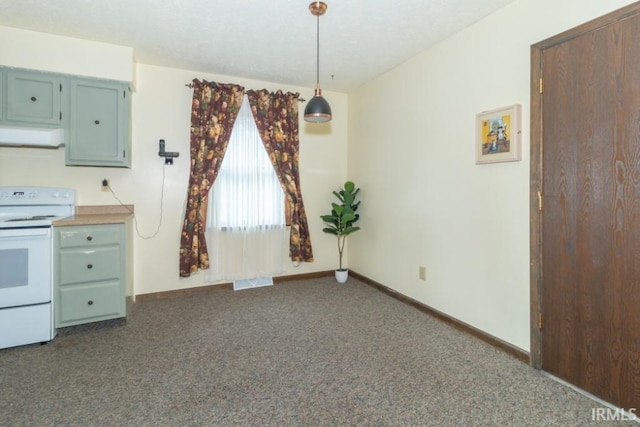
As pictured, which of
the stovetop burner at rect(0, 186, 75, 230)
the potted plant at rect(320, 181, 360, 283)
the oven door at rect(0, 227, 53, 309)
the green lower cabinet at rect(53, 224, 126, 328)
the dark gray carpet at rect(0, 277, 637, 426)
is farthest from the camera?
the potted plant at rect(320, 181, 360, 283)

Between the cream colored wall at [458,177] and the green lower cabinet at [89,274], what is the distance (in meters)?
2.77

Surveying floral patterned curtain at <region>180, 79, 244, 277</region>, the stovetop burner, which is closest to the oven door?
the stovetop burner

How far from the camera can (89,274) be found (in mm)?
2701

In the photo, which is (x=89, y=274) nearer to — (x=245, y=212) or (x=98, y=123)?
(x=98, y=123)

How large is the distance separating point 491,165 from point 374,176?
1.64 m

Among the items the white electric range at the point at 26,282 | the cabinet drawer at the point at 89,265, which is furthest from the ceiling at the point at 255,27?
the cabinet drawer at the point at 89,265

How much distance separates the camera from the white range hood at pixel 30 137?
2713mm

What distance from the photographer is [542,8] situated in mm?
2113

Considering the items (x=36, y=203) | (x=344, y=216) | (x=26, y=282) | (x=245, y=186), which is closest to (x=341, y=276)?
(x=344, y=216)

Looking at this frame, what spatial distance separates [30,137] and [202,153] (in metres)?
1.47

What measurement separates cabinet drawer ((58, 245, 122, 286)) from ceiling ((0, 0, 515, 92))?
6.24 ft

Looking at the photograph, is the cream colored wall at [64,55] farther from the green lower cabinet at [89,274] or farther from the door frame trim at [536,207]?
the door frame trim at [536,207]

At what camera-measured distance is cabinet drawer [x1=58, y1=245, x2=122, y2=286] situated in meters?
2.62

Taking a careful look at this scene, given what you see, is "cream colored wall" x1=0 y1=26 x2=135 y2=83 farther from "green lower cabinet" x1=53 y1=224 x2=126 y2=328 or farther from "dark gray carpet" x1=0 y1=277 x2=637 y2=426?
"dark gray carpet" x1=0 y1=277 x2=637 y2=426
